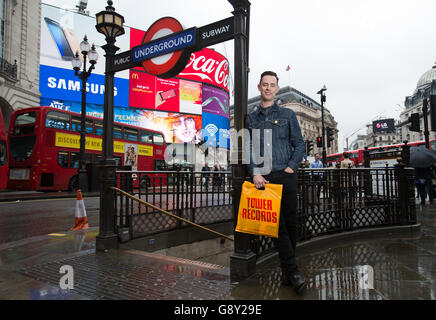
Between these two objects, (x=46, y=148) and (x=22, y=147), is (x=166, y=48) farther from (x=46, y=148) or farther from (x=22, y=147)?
(x=22, y=147)

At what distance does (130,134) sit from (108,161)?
13.3 m

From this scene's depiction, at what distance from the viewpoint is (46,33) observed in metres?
28.2

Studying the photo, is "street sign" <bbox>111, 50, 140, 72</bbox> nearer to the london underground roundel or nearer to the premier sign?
the premier sign

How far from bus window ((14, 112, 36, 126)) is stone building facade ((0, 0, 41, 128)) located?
465 centimetres

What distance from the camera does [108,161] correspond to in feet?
14.0

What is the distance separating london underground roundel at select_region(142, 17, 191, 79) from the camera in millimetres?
3900

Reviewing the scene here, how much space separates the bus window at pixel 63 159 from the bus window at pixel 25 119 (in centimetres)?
187

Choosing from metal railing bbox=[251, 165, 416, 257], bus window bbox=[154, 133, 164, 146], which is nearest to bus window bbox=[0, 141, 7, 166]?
bus window bbox=[154, 133, 164, 146]

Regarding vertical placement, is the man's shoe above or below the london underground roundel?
below

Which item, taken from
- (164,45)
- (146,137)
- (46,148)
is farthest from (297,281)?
(146,137)

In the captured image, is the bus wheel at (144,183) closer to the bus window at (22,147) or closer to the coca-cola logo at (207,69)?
the bus window at (22,147)

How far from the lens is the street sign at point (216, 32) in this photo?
3284 millimetres

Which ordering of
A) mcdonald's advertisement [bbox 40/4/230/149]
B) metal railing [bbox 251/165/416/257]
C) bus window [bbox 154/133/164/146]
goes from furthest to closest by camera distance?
mcdonald's advertisement [bbox 40/4/230/149], bus window [bbox 154/133/164/146], metal railing [bbox 251/165/416/257]
